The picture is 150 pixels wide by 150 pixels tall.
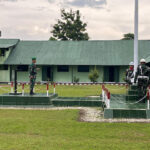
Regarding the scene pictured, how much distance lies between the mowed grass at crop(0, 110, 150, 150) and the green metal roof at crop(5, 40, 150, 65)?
77.7ft

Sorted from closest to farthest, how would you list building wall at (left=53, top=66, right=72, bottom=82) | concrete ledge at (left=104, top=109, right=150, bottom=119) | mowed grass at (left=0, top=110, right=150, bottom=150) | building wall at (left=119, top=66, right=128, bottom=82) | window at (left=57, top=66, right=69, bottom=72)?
mowed grass at (left=0, top=110, right=150, bottom=150)
concrete ledge at (left=104, top=109, right=150, bottom=119)
building wall at (left=119, top=66, right=128, bottom=82)
building wall at (left=53, top=66, right=72, bottom=82)
window at (left=57, top=66, right=69, bottom=72)

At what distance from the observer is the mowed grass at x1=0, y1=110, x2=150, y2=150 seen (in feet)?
21.9

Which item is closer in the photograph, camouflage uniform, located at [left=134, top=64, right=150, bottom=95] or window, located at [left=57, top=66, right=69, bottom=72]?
camouflage uniform, located at [left=134, top=64, right=150, bottom=95]

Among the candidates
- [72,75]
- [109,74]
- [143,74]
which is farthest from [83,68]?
[143,74]

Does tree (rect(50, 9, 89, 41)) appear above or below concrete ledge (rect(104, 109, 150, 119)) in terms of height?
above

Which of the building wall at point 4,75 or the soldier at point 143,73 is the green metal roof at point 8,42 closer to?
the building wall at point 4,75

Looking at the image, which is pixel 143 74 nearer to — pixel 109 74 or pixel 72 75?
pixel 109 74

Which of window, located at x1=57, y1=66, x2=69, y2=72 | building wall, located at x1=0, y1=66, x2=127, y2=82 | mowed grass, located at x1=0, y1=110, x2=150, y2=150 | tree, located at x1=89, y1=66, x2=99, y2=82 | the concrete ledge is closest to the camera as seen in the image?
mowed grass, located at x1=0, y1=110, x2=150, y2=150

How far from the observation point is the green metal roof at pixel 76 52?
112ft

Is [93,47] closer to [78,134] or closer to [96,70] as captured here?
[96,70]

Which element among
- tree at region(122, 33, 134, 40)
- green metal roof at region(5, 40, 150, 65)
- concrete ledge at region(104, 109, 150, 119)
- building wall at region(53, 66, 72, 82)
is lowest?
concrete ledge at region(104, 109, 150, 119)

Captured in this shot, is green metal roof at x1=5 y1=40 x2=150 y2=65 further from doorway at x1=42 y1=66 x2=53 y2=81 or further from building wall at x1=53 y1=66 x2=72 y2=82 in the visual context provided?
building wall at x1=53 y1=66 x2=72 y2=82

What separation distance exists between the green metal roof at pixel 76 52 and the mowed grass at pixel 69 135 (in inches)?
932

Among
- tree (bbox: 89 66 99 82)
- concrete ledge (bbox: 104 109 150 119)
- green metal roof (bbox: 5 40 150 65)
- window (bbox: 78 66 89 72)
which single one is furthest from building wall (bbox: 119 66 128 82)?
concrete ledge (bbox: 104 109 150 119)
